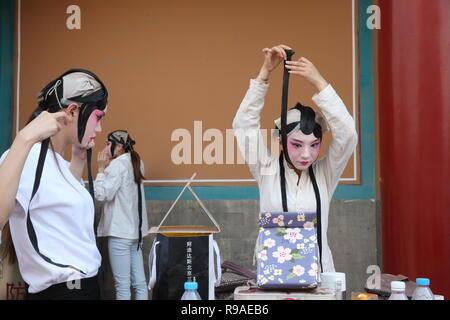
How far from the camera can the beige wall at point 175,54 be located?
5.77 meters

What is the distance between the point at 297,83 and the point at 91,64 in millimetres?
2053

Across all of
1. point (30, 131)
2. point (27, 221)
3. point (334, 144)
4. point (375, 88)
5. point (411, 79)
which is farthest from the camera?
point (375, 88)

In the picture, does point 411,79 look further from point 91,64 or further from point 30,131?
point 91,64

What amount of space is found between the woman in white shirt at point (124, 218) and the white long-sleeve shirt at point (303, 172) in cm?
255

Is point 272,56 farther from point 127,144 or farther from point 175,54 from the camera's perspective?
point 175,54

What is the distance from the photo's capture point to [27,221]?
Answer: 6.58 feet

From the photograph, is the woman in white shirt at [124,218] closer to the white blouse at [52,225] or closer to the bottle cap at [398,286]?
the white blouse at [52,225]

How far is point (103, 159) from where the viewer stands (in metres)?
5.39

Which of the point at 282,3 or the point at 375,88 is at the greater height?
the point at 282,3

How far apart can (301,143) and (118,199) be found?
284 centimetres

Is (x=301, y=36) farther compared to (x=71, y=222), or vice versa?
(x=301, y=36)

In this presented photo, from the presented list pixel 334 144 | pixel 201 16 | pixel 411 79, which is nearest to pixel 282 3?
pixel 201 16

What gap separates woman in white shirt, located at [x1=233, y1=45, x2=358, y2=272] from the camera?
2.62 metres
